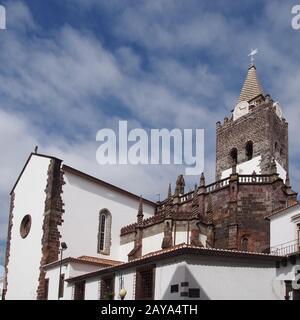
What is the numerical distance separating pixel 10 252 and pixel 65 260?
30.9 ft

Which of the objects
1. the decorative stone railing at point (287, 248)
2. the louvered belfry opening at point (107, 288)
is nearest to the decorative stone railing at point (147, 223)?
the louvered belfry opening at point (107, 288)

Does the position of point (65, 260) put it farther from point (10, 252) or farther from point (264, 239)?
point (264, 239)

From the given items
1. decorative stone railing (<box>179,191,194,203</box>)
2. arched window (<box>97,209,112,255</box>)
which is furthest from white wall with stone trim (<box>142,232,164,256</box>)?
decorative stone railing (<box>179,191,194,203</box>)

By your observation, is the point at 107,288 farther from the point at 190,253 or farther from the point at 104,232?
the point at 104,232

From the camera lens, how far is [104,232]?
40719 mm

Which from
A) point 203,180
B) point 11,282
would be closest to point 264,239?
point 203,180

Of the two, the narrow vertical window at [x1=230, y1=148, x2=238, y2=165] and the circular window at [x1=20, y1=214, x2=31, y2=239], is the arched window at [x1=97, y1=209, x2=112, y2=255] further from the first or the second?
the narrow vertical window at [x1=230, y1=148, x2=238, y2=165]

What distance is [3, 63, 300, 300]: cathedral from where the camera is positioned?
83.4 feet

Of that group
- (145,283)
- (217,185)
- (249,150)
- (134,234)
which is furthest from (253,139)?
(145,283)

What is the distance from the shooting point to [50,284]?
34.0 m

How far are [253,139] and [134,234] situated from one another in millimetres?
18420

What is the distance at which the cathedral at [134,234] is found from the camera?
25422 millimetres

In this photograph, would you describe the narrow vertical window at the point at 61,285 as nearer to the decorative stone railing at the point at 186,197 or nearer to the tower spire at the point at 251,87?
the decorative stone railing at the point at 186,197
